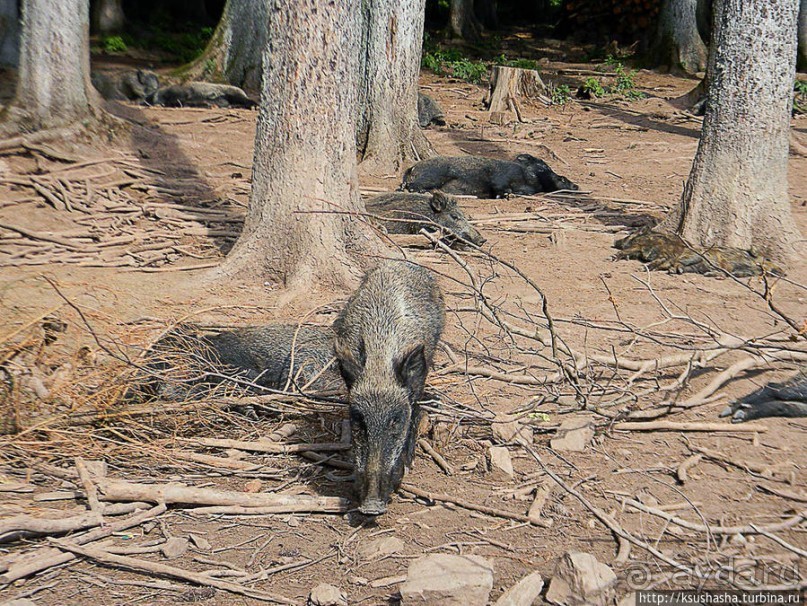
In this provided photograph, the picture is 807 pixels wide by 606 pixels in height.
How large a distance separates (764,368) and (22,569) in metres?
4.66

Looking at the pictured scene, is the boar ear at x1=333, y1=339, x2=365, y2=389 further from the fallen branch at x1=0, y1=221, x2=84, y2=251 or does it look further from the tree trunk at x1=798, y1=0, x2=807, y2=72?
the tree trunk at x1=798, y1=0, x2=807, y2=72

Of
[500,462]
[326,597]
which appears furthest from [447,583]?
[500,462]

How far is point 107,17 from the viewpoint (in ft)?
78.7

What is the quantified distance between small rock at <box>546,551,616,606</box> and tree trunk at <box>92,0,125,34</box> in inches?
916

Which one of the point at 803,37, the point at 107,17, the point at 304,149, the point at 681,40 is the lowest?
the point at 304,149

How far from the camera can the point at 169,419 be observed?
5246mm

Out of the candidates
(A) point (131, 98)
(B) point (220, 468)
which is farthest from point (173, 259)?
(A) point (131, 98)

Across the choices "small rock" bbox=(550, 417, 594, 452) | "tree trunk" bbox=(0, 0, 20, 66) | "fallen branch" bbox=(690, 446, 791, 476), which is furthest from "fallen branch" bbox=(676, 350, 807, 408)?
"tree trunk" bbox=(0, 0, 20, 66)

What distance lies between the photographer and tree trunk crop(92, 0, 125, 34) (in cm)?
2383

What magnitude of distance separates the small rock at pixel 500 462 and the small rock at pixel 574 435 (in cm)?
32

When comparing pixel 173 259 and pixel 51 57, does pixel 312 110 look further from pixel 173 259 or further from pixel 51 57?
pixel 51 57

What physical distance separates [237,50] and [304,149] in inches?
428

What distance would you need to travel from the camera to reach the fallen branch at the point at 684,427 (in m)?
5.26

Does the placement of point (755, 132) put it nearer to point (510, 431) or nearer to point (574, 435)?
point (574, 435)
